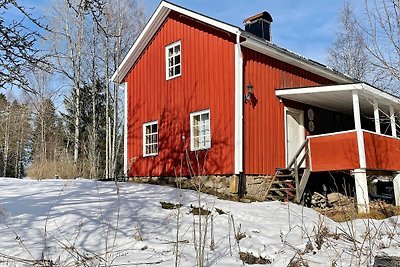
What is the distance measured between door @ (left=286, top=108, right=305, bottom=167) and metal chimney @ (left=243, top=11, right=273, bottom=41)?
325 cm

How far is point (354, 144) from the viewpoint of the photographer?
33.2 ft

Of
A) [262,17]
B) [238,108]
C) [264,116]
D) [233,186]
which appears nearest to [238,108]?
[238,108]

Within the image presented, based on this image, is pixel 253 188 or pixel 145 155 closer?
pixel 253 188

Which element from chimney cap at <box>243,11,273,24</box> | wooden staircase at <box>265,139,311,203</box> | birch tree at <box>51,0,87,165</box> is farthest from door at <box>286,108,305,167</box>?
birch tree at <box>51,0,87,165</box>

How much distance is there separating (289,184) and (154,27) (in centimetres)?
700

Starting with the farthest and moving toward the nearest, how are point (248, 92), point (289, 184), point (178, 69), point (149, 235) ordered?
point (178, 69), point (289, 184), point (248, 92), point (149, 235)

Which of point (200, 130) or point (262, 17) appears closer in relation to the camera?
point (200, 130)

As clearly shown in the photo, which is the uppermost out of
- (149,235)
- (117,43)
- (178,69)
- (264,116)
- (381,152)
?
(117,43)

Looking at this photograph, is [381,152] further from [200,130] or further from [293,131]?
[200,130]

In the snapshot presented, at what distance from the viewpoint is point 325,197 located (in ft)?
38.5

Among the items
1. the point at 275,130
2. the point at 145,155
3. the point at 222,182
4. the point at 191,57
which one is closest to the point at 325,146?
the point at 275,130

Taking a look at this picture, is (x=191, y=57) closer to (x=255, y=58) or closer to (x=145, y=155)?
(x=255, y=58)

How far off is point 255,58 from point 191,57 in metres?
2.02

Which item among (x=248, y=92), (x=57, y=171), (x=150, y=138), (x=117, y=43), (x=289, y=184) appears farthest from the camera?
(x=117, y=43)
